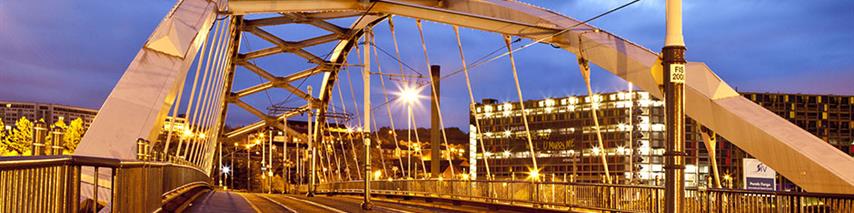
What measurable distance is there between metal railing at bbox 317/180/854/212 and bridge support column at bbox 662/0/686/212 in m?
3.68

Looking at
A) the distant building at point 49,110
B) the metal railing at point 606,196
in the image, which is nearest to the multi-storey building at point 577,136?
the distant building at point 49,110

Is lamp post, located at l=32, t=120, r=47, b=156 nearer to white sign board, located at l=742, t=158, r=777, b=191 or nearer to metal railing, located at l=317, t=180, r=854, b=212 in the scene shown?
metal railing, located at l=317, t=180, r=854, b=212

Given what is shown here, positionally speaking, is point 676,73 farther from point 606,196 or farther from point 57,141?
point 606,196

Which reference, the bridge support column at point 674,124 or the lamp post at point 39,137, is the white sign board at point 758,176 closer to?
the bridge support column at point 674,124

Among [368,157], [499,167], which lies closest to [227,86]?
[368,157]

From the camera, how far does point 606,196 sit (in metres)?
23.8

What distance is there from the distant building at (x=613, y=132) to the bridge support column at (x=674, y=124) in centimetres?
10048

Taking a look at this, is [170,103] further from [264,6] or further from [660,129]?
[660,129]

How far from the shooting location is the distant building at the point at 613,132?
387 ft

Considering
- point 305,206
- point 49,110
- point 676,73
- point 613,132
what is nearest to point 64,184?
point 676,73

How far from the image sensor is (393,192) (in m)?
42.9

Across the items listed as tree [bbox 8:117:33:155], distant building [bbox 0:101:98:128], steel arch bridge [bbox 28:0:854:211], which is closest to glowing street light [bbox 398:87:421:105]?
steel arch bridge [bbox 28:0:854:211]

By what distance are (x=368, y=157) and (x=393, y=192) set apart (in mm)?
13535

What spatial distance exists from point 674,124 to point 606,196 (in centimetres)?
1237
